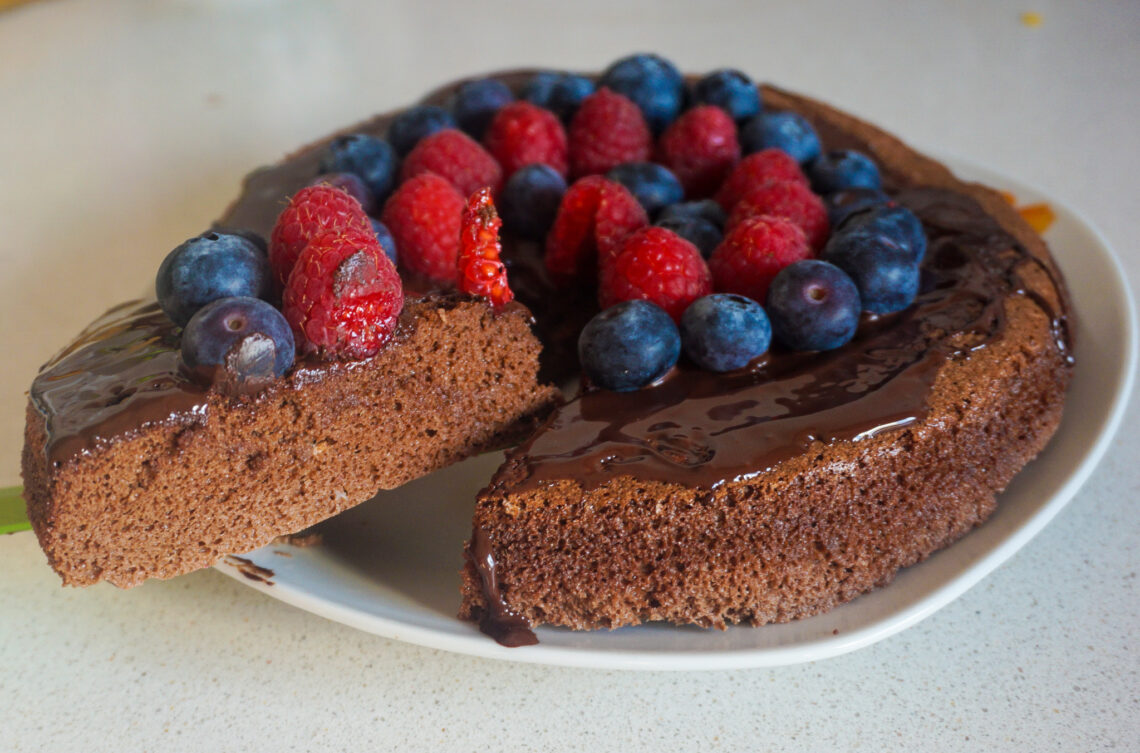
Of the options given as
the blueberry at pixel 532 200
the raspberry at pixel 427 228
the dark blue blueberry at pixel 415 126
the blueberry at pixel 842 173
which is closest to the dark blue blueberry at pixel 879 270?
the blueberry at pixel 842 173

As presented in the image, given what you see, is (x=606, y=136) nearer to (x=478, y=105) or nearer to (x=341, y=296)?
(x=478, y=105)

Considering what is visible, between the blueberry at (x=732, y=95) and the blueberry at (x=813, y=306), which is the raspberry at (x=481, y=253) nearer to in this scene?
the blueberry at (x=813, y=306)

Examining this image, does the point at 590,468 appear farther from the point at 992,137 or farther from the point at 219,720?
the point at 992,137

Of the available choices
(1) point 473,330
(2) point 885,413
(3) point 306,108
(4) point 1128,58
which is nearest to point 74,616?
(1) point 473,330

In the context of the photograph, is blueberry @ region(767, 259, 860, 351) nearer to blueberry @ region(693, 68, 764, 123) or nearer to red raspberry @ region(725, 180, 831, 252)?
red raspberry @ region(725, 180, 831, 252)

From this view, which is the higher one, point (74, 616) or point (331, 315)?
point (331, 315)
